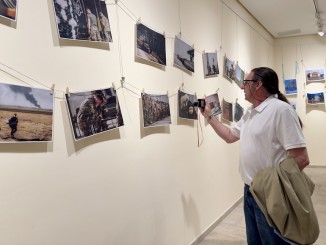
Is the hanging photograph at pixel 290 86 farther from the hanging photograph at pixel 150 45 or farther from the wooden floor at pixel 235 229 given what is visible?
the hanging photograph at pixel 150 45

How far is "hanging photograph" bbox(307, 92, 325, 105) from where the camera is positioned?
5.92 meters

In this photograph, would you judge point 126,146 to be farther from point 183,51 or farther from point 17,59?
point 183,51

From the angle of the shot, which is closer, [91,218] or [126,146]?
[91,218]

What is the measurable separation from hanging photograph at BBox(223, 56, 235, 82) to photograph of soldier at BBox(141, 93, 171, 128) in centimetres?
146

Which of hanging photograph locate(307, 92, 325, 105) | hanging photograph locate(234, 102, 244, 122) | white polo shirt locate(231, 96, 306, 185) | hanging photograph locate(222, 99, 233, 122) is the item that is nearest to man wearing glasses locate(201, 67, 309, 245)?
white polo shirt locate(231, 96, 306, 185)

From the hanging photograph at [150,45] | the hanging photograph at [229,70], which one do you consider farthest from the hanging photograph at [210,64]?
the hanging photograph at [150,45]

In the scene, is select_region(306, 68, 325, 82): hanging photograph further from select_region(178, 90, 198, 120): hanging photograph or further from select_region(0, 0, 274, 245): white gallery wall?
select_region(178, 90, 198, 120): hanging photograph

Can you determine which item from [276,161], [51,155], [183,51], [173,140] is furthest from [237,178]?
[51,155]

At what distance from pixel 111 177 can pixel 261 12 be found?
3.91m

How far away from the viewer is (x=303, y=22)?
5.17 m

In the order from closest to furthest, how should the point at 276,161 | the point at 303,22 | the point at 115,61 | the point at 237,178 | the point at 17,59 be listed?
1. the point at 17,59
2. the point at 276,161
3. the point at 115,61
4. the point at 237,178
5. the point at 303,22

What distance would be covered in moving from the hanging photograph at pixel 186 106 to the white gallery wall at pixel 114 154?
0.07 metres

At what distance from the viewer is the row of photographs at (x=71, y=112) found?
119 cm

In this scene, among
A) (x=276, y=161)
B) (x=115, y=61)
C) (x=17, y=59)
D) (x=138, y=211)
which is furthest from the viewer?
(x=138, y=211)
